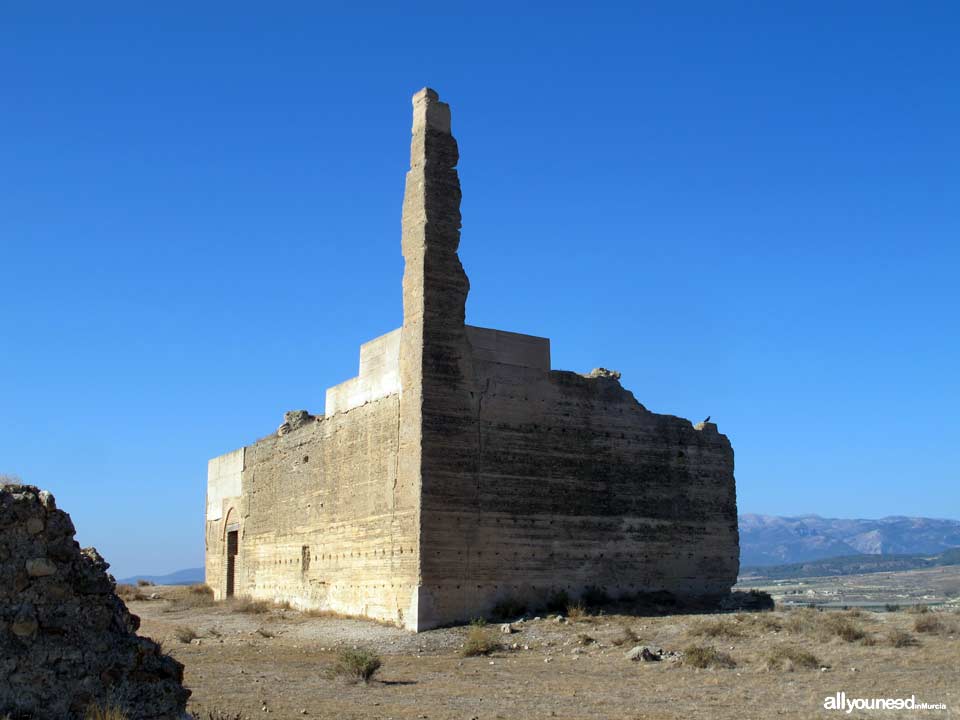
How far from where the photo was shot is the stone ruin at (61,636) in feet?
25.0

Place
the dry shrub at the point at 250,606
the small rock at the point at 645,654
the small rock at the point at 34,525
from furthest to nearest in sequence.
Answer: the dry shrub at the point at 250,606, the small rock at the point at 645,654, the small rock at the point at 34,525

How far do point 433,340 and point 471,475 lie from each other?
263 centimetres

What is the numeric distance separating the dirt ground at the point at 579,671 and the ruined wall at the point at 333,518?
117cm

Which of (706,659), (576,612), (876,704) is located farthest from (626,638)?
(876,704)

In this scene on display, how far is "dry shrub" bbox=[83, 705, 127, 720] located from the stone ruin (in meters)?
0.06

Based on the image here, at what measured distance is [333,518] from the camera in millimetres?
21438

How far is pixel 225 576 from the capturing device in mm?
28906

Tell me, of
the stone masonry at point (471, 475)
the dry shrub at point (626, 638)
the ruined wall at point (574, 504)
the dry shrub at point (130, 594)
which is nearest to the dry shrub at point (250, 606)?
the stone masonry at point (471, 475)

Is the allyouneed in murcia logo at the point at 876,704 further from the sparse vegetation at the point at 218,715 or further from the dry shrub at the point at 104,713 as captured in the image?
Result: the dry shrub at the point at 104,713

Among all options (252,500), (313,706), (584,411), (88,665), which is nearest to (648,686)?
(313,706)

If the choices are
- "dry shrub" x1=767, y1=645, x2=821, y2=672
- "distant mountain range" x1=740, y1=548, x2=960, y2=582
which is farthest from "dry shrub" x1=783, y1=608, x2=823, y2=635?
"distant mountain range" x1=740, y1=548, x2=960, y2=582

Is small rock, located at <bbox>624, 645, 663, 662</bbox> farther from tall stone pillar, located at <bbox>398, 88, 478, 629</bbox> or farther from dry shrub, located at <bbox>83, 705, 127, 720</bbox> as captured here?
dry shrub, located at <bbox>83, 705, 127, 720</bbox>

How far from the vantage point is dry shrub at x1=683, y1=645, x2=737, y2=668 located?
13.1m

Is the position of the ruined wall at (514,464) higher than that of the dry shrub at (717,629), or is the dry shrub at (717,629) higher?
the ruined wall at (514,464)
